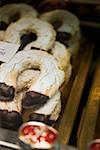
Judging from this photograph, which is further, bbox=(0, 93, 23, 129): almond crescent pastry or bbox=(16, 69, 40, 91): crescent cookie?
bbox=(16, 69, 40, 91): crescent cookie

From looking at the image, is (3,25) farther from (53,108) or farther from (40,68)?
(53,108)

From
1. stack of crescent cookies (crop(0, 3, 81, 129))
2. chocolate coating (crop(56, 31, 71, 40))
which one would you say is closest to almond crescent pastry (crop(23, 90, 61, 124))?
stack of crescent cookies (crop(0, 3, 81, 129))

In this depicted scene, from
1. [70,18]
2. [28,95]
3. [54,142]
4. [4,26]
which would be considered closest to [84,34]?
[70,18]

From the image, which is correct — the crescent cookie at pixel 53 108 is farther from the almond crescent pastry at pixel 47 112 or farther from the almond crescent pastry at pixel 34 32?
the almond crescent pastry at pixel 34 32

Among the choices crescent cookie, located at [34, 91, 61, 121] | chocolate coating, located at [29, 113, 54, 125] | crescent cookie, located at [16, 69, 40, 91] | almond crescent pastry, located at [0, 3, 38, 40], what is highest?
almond crescent pastry, located at [0, 3, 38, 40]

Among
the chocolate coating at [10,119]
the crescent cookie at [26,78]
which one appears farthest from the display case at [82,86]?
the crescent cookie at [26,78]

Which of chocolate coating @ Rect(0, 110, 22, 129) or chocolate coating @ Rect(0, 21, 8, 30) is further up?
chocolate coating @ Rect(0, 21, 8, 30)

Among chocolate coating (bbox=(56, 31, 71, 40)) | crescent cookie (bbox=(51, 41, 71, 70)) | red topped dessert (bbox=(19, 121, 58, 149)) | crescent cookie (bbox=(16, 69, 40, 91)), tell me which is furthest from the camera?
chocolate coating (bbox=(56, 31, 71, 40))

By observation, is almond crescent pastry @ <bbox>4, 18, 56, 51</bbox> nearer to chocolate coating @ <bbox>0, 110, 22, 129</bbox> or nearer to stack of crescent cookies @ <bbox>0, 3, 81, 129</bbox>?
stack of crescent cookies @ <bbox>0, 3, 81, 129</bbox>
